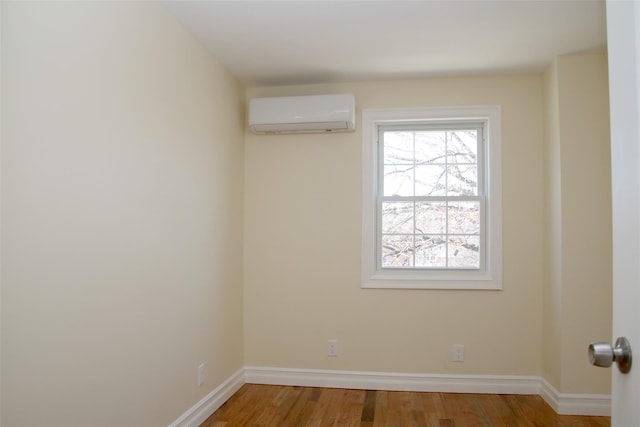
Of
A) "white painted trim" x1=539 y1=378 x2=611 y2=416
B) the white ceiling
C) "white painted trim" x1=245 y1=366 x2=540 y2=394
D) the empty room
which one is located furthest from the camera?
"white painted trim" x1=245 y1=366 x2=540 y2=394

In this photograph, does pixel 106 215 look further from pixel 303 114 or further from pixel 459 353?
pixel 459 353

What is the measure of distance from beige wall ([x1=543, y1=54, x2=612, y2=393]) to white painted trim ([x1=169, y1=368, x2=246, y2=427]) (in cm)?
236

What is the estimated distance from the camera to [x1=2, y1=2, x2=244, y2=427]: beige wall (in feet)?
4.89

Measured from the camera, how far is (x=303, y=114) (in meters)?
3.42

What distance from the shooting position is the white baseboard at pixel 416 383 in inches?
118

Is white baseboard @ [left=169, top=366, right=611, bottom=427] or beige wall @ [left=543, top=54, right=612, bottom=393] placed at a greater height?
beige wall @ [left=543, top=54, right=612, bottom=393]

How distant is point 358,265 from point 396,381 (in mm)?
964

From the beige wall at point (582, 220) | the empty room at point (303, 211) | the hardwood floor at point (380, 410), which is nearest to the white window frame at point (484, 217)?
the empty room at point (303, 211)

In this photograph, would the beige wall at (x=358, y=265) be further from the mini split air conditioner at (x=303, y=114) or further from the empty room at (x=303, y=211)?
the mini split air conditioner at (x=303, y=114)

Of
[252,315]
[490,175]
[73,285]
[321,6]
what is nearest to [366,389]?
[252,315]

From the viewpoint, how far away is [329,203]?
3.62 meters

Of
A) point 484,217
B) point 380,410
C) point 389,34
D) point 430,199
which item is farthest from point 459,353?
point 389,34

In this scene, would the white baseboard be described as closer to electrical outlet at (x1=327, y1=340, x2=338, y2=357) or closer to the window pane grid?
electrical outlet at (x1=327, y1=340, x2=338, y2=357)

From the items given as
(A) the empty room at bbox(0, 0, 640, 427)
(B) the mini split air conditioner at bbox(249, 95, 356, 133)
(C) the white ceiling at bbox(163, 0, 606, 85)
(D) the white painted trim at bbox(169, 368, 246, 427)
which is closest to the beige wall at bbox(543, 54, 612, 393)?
(A) the empty room at bbox(0, 0, 640, 427)
